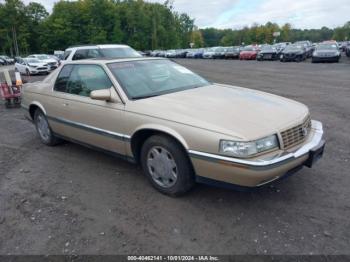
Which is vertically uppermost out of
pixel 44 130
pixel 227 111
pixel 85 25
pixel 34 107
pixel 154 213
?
pixel 85 25

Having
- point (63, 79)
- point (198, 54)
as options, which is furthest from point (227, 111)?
point (198, 54)

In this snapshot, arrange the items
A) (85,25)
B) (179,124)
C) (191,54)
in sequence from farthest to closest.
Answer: (85,25)
(191,54)
(179,124)

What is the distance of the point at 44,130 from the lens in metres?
5.62

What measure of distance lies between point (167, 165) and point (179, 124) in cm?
56

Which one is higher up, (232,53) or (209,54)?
(232,53)

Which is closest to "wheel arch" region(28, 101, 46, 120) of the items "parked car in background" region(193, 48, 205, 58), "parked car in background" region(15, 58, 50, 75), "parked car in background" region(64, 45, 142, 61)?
"parked car in background" region(64, 45, 142, 61)

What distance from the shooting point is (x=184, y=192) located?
356 cm

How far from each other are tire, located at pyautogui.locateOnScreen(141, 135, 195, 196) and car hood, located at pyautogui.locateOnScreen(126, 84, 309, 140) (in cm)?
31

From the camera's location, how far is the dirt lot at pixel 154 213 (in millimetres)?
2857

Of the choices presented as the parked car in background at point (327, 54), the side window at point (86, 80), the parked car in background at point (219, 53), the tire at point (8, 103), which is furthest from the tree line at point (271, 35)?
the side window at point (86, 80)

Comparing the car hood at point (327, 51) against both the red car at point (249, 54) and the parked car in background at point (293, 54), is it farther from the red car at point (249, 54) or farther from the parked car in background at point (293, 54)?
the red car at point (249, 54)

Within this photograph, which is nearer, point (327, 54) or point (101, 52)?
point (101, 52)

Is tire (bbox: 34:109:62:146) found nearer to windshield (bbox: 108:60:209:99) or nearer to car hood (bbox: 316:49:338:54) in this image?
windshield (bbox: 108:60:209:99)

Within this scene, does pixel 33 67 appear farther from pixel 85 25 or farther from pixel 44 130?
pixel 85 25
